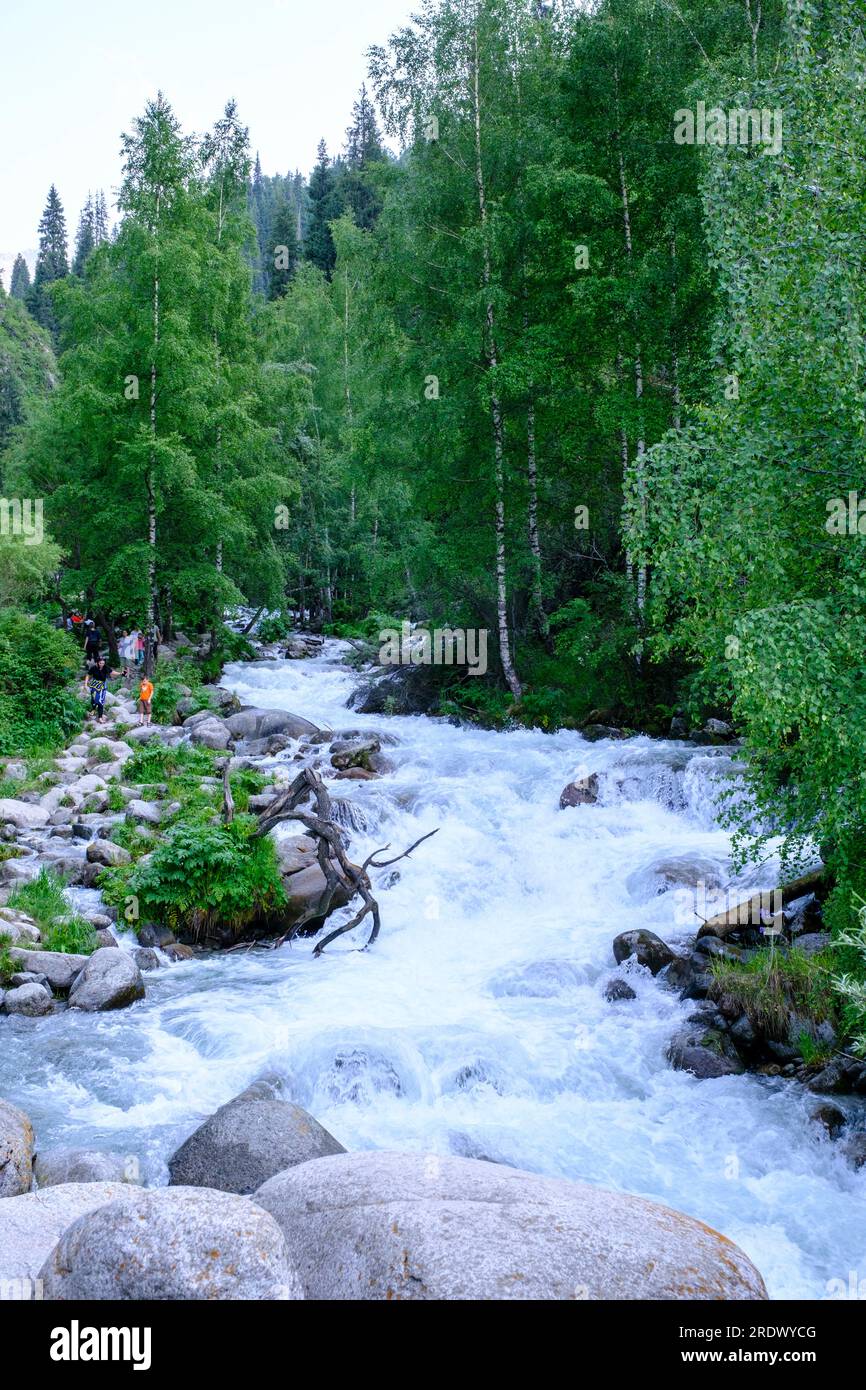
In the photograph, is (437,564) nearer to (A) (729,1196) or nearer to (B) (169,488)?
(B) (169,488)

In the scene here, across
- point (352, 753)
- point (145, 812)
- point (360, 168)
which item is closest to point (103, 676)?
point (352, 753)

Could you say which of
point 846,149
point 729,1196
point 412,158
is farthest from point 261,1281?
point 412,158

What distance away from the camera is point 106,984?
10570 mm

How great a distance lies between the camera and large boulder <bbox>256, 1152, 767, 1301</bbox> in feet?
14.3

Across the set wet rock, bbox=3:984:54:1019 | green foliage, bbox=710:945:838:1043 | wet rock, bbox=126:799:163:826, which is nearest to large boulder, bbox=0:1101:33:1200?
wet rock, bbox=3:984:54:1019

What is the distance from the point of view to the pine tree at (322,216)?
2402 inches

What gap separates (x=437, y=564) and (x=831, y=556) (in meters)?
13.9

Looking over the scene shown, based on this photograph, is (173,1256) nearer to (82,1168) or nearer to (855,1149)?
(82,1168)

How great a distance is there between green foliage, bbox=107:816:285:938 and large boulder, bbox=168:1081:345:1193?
5.00 meters

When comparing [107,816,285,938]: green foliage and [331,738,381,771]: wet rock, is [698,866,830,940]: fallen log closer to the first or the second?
[107,816,285,938]: green foliage

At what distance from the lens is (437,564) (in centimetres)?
2217

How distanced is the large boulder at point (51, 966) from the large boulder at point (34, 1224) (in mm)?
5298

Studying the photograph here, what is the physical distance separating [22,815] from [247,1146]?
31.6 feet

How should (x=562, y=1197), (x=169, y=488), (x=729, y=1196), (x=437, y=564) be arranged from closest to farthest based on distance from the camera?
(x=562, y=1197) → (x=729, y=1196) → (x=437, y=564) → (x=169, y=488)
